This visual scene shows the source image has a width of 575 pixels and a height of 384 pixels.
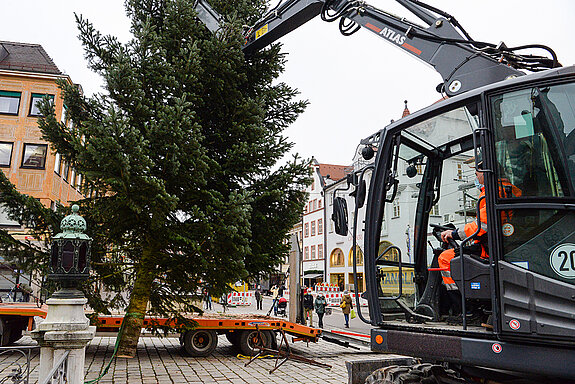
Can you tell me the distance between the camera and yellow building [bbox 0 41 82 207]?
1065 inches

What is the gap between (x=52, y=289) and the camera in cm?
974

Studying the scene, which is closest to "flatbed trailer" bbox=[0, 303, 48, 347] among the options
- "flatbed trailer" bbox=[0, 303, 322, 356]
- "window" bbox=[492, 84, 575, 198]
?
"flatbed trailer" bbox=[0, 303, 322, 356]

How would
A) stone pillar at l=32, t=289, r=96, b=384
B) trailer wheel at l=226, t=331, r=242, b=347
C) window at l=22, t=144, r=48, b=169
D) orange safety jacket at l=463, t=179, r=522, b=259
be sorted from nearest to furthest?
orange safety jacket at l=463, t=179, r=522, b=259 → stone pillar at l=32, t=289, r=96, b=384 → trailer wheel at l=226, t=331, r=242, b=347 → window at l=22, t=144, r=48, b=169

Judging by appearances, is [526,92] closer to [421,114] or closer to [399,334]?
[421,114]

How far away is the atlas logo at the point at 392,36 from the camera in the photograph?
259 inches

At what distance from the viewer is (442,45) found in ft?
19.8

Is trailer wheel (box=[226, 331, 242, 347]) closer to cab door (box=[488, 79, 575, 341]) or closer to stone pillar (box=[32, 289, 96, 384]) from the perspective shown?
stone pillar (box=[32, 289, 96, 384])

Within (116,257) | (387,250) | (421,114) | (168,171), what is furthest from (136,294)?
(421,114)

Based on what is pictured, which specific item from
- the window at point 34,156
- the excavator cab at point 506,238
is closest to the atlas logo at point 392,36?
the excavator cab at point 506,238

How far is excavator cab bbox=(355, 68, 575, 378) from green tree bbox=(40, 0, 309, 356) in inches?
197

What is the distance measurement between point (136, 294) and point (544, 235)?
9228 mm

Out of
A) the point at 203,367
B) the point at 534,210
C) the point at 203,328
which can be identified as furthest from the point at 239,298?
the point at 534,210

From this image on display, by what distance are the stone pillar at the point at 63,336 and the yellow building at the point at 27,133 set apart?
23.3 metres

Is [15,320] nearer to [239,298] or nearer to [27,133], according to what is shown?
[27,133]
